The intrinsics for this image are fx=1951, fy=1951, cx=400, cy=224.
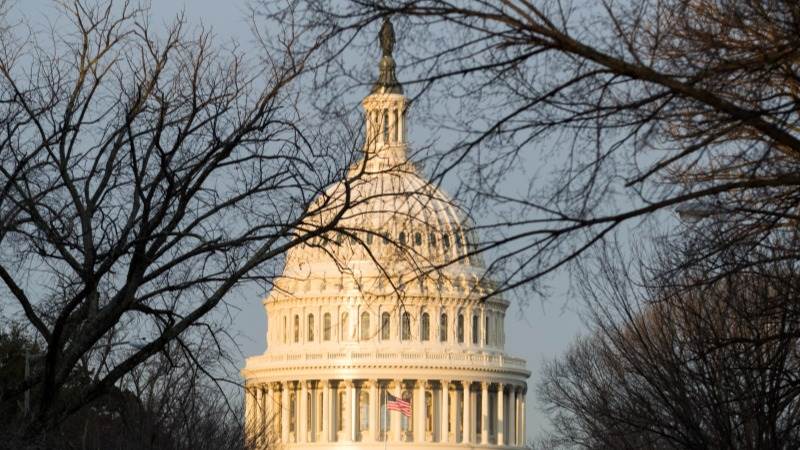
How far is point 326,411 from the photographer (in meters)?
168

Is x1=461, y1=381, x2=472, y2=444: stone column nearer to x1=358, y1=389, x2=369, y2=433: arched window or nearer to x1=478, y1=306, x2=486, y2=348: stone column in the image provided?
x1=478, y1=306, x2=486, y2=348: stone column

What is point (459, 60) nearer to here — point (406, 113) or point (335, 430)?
point (406, 113)

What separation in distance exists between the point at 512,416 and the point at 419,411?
429 inches

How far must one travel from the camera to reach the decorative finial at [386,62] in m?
14.3

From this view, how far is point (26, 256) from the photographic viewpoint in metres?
21.3

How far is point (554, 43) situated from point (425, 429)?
154m

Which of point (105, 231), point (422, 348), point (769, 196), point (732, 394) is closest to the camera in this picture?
point (769, 196)

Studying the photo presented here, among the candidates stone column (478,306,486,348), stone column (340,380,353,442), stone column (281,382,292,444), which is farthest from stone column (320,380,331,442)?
stone column (478,306,486,348)

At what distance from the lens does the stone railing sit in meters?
164

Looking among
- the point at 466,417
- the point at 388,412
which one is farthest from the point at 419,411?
the point at 466,417

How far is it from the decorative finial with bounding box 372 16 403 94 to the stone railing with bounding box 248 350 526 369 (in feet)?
489

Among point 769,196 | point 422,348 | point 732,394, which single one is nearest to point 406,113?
point 769,196

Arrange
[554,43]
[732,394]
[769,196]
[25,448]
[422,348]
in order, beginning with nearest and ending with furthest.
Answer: [554,43]
[769,196]
[25,448]
[732,394]
[422,348]

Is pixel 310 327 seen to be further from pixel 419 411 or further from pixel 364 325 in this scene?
pixel 419 411
